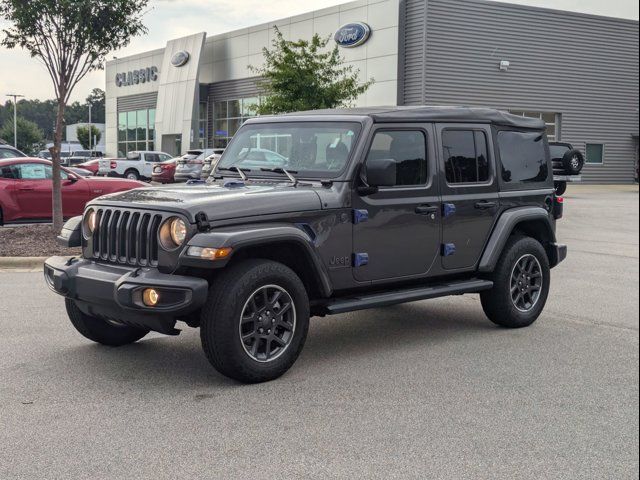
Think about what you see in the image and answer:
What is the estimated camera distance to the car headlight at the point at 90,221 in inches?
228

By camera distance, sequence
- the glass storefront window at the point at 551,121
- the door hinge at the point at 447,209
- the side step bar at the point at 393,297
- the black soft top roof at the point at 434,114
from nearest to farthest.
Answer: the side step bar at the point at 393,297
the black soft top roof at the point at 434,114
the door hinge at the point at 447,209
the glass storefront window at the point at 551,121

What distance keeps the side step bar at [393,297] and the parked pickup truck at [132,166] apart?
3122cm

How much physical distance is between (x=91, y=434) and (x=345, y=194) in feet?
8.06

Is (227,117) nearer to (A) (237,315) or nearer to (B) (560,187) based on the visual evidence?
(B) (560,187)

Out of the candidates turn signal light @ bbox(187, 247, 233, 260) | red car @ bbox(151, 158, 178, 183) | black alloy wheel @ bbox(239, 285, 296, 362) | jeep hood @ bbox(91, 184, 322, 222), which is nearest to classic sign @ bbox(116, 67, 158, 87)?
red car @ bbox(151, 158, 178, 183)

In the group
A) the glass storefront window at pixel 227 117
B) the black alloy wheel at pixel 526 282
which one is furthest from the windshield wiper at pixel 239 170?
the glass storefront window at pixel 227 117

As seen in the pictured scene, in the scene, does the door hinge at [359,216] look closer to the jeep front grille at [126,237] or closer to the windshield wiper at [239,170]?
the windshield wiper at [239,170]

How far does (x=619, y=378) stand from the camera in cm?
548

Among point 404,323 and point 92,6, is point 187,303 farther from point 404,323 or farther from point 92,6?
point 92,6

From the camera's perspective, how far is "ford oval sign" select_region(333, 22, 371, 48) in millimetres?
36000

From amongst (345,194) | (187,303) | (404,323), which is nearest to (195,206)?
(187,303)

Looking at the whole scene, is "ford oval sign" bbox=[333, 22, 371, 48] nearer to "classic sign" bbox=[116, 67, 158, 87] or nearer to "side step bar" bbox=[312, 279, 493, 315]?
→ "classic sign" bbox=[116, 67, 158, 87]

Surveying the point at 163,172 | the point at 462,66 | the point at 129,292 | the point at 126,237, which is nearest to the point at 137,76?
the point at 163,172

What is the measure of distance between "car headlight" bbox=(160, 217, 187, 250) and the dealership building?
27436 mm
